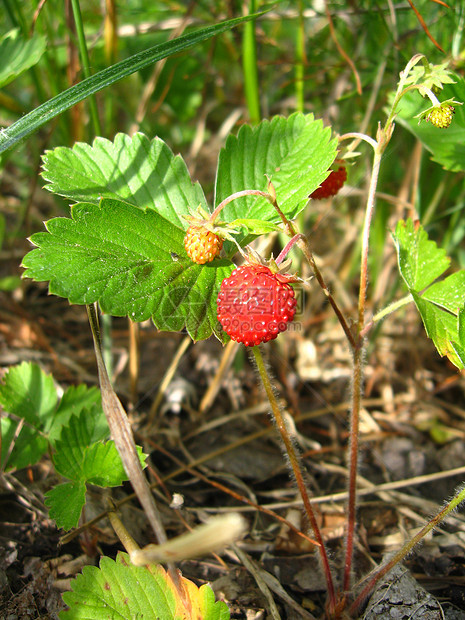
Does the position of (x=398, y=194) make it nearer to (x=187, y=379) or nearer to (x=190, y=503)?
(x=187, y=379)

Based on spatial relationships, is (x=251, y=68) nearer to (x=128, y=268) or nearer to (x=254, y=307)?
(x=128, y=268)

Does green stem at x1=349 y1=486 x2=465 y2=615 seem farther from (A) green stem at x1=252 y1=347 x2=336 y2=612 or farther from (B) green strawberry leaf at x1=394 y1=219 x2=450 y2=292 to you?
(B) green strawberry leaf at x1=394 y1=219 x2=450 y2=292

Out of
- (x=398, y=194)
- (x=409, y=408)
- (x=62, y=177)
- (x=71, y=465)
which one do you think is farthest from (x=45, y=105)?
(x=409, y=408)

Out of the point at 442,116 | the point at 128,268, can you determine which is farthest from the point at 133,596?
the point at 442,116

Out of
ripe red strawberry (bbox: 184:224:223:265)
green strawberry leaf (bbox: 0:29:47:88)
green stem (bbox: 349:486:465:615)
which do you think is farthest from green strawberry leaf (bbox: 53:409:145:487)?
green strawberry leaf (bbox: 0:29:47:88)

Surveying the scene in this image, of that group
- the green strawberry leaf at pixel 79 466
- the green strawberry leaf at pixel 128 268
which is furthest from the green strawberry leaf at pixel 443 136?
the green strawberry leaf at pixel 79 466

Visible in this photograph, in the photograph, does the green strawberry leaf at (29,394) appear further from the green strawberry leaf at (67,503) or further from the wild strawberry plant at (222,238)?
the wild strawberry plant at (222,238)
